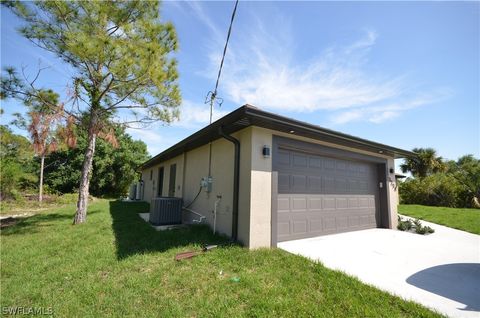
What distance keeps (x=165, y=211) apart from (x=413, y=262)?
6.14 m

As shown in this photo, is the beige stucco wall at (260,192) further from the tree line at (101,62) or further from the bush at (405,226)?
the bush at (405,226)

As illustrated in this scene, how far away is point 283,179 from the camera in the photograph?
5.33 m

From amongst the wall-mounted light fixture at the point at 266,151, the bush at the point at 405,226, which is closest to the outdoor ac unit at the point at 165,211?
the wall-mounted light fixture at the point at 266,151

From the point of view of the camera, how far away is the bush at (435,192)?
14.9 metres

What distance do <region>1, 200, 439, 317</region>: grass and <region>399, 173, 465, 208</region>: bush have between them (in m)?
17.1

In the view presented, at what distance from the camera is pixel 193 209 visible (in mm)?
7227

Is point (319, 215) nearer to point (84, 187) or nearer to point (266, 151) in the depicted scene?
point (266, 151)


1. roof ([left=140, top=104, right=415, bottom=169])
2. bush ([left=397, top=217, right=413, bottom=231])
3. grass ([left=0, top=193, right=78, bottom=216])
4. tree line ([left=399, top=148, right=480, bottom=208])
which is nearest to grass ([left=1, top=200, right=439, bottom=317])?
roof ([left=140, top=104, right=415, bottom=169])

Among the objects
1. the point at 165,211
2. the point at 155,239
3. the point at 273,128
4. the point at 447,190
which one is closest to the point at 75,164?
the point at 165,211

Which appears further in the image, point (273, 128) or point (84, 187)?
point (84, 187)

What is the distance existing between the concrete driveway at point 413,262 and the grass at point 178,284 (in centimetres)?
45

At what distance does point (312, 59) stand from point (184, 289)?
19.8ft

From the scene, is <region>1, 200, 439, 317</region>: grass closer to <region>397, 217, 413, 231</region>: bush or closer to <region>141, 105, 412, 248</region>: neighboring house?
<region>141, 105, 412, 248</region>: neighboring house

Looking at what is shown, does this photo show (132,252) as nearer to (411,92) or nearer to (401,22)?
(401,22)
